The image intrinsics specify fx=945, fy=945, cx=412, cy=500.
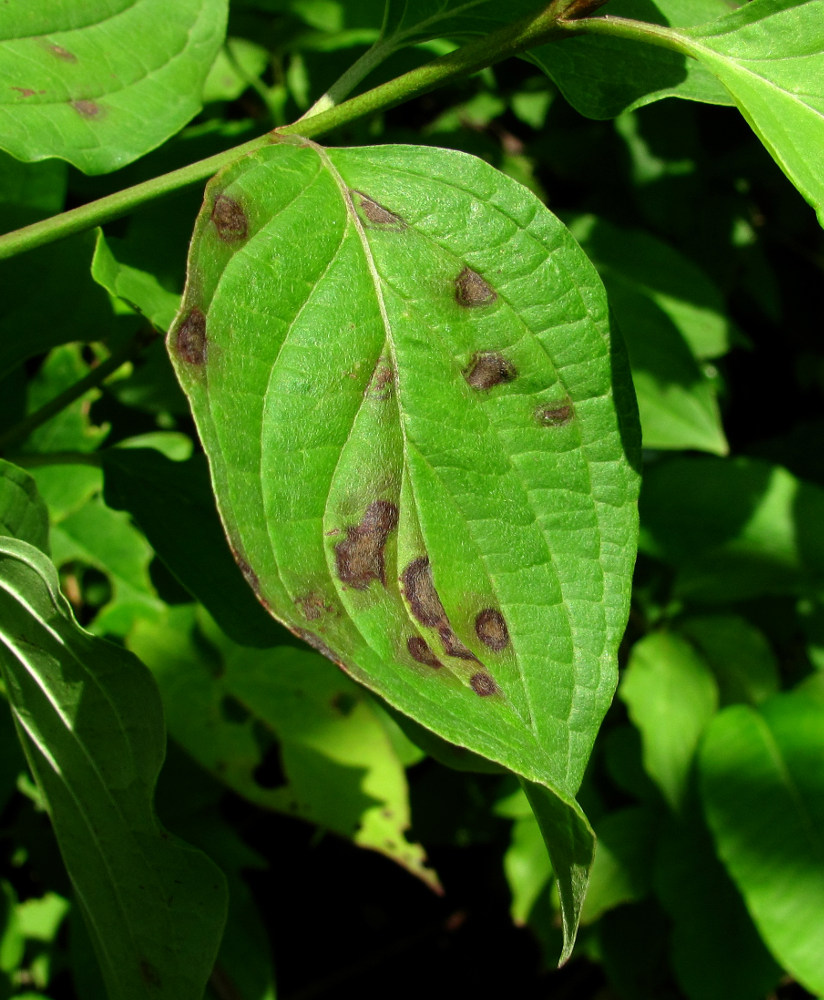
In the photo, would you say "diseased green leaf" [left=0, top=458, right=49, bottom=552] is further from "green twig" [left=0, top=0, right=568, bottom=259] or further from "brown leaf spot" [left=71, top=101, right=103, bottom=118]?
"brown leaf spot" [left=71, top=101, right=103, bottom=118]

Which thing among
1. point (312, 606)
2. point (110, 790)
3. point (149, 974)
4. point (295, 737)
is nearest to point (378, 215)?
point (312, 606)

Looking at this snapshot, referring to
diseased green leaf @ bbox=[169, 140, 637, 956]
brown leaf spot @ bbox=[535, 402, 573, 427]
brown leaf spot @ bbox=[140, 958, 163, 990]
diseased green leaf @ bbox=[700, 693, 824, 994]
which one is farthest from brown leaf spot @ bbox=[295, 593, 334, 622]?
diseased green leaf @ bbox=[700, 693, 824, 994]

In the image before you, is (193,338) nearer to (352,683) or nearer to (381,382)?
(381,382)

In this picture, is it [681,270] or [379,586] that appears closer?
[379,586]

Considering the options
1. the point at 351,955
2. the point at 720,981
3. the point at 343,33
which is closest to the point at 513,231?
the point at 343,33

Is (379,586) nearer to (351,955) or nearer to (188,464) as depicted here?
(188,464)

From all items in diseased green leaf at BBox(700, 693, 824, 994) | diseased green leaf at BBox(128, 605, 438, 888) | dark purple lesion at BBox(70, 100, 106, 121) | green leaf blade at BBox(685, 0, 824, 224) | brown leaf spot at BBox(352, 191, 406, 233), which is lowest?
diseased green leaf at BBox(700, 693, 824, 994)
